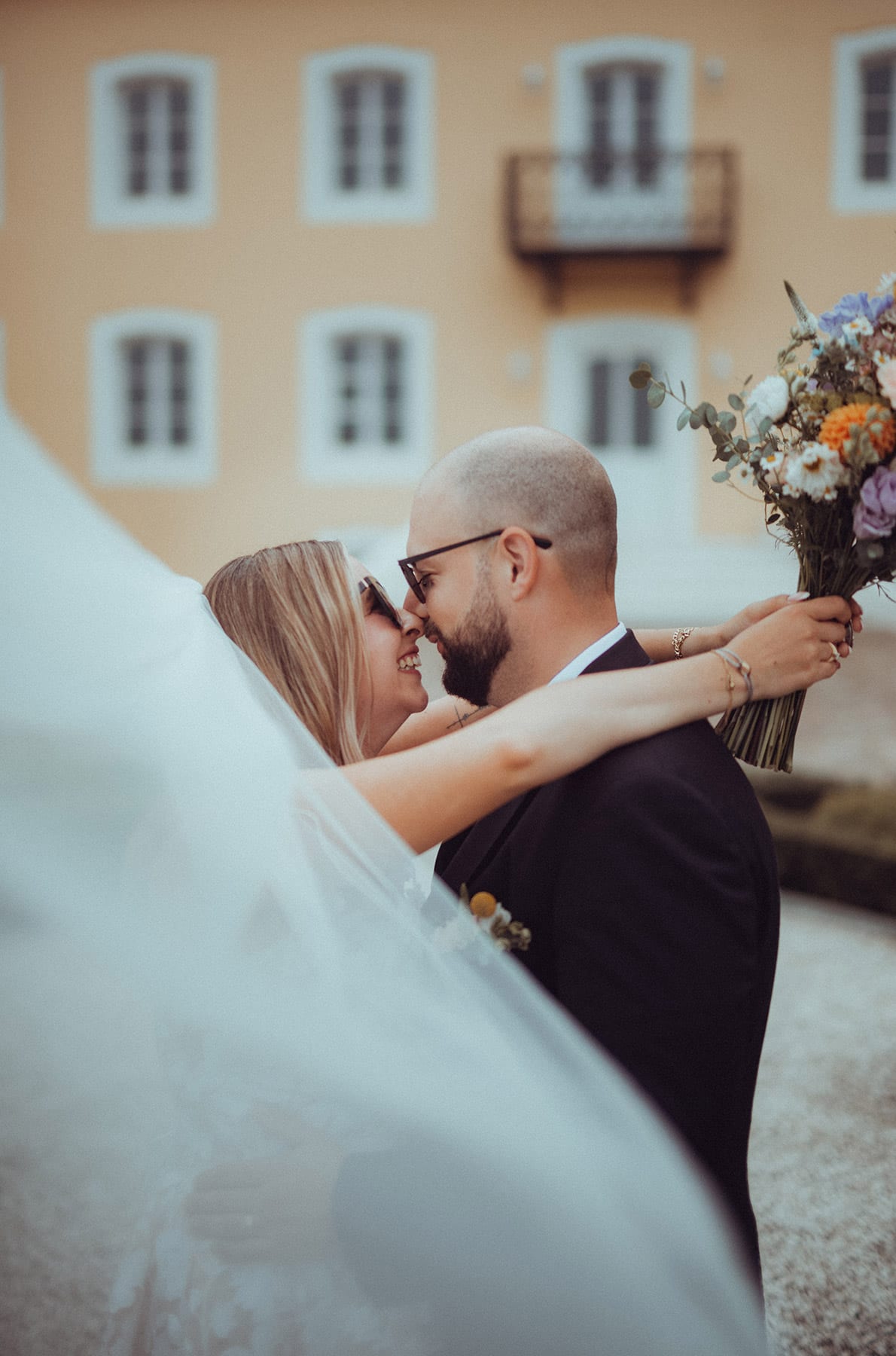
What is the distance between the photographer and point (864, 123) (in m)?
13.6

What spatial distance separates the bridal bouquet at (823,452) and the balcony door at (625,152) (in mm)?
12426

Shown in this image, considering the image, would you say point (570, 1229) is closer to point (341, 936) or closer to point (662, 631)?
point (341, 936)

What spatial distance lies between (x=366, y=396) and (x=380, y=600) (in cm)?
1268

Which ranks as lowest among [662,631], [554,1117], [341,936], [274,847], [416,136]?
[554,1117]

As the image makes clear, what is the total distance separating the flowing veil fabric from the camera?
55.1 inches

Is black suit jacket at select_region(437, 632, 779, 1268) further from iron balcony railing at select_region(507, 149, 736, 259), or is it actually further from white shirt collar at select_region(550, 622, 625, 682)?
iron balcony railing at select_region(507, 149, 736, 259)

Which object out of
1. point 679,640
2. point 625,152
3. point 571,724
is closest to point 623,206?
point 625,152

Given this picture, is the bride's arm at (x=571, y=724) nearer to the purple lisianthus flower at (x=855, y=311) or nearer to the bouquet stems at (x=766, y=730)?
the bouquet stems at (x=766, y=730)

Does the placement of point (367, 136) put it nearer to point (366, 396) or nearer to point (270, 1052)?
point (366, 396)

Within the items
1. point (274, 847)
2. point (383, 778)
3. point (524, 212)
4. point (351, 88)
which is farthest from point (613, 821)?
point (351, 88)

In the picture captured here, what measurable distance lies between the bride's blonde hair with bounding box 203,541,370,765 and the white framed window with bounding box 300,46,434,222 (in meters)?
12.9

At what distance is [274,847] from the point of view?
1.66 metres

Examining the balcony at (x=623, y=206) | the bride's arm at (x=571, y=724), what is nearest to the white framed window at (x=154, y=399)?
the balcony at (x=623, y=206)

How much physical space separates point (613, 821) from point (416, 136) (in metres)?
13.9
